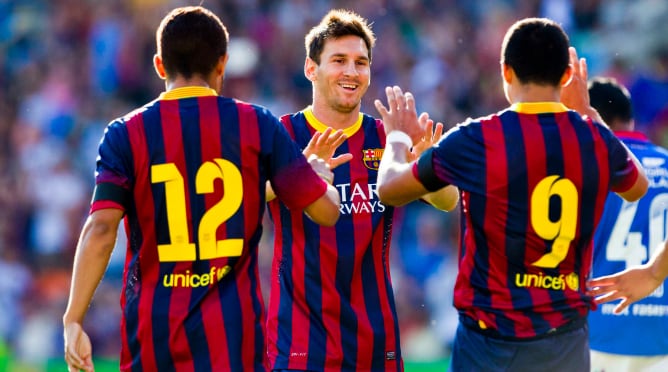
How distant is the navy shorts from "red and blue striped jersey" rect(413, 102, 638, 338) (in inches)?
2.2

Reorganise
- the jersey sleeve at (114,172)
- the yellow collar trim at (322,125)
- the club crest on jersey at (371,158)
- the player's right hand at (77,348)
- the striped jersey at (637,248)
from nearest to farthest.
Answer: the player's right hand at (77,348) < the jersey sleeve at (114,172) < the club crest on jersey at (371,158) < the yellow collar trim at (322,125) < the striped jersey at (637,248)

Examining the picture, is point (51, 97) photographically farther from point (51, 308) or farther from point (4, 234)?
point (51, 308)

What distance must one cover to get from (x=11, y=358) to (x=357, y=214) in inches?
323

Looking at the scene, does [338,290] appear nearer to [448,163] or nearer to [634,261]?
[448,163]

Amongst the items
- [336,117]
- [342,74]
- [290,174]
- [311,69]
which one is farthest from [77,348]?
[311,69]

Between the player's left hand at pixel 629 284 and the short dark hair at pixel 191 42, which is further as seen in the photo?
the player's left hand at pixel 629 284

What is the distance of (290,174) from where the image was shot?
4902 millimetres

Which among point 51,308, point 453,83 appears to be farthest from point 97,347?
point 453,83

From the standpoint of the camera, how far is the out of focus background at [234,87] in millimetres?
12930

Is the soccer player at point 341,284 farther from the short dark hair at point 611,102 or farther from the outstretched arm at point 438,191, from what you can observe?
the short dark hair at point 611,102

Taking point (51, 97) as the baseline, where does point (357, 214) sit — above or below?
below

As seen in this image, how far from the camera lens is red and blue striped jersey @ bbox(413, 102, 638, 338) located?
4789 mm

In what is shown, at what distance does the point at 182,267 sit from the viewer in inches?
188

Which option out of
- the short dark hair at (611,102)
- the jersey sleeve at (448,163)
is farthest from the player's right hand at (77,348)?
the short dark hair at (611,102)
